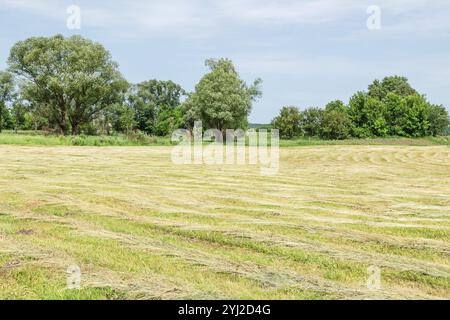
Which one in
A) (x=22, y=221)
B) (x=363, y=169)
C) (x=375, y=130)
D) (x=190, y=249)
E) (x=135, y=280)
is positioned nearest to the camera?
(x=135, y=280)

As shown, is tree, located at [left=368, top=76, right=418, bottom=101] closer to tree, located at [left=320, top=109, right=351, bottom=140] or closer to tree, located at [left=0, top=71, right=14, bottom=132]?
tree, located at [left=320, top=109, right=351, bottom=140]

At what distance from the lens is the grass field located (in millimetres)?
5441

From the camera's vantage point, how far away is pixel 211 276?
5812 mm

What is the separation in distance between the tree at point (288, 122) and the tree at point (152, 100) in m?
29.8

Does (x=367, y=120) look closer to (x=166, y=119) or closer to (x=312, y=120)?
(x=312, y=120)

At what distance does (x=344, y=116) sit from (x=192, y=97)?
82.5 feet

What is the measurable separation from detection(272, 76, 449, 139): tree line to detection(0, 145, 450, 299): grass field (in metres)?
55.5

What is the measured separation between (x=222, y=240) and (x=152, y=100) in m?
93.7

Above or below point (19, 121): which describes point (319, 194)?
below

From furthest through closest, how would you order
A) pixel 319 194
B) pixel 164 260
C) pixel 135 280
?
pixel 319 194, pixel 164 260, pixel 135 280

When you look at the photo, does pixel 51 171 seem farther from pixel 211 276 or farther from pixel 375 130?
pixel 375 130

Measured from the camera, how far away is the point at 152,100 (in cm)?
9869
